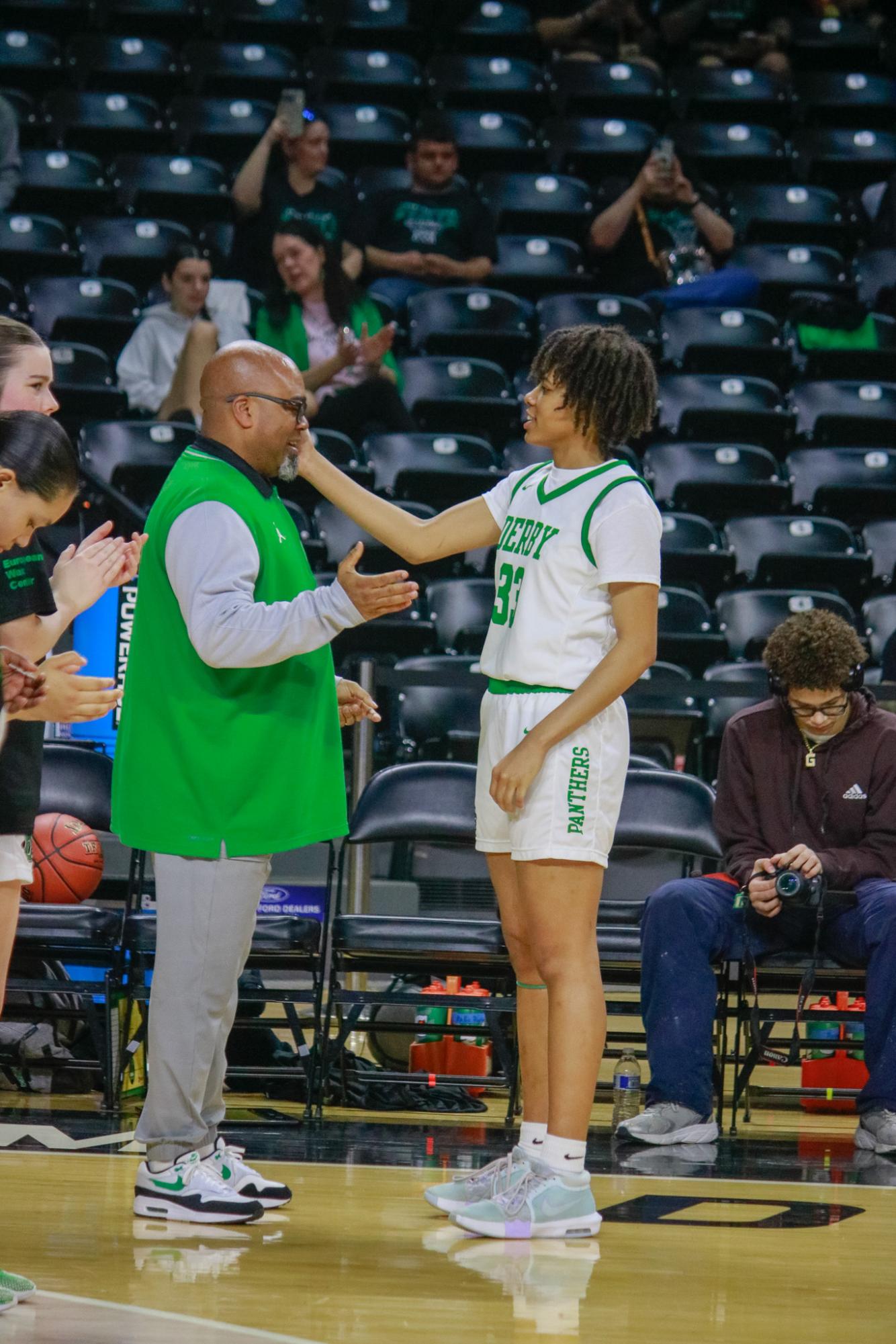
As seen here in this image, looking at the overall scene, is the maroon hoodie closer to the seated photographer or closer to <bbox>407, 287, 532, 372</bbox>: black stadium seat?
the seated photographer

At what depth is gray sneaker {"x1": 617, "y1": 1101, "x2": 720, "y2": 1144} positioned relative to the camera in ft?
14.7

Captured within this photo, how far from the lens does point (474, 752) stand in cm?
649

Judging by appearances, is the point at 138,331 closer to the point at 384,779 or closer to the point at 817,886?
the point at 384,779

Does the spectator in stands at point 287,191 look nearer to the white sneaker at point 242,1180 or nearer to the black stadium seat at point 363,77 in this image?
the black stadium seat at point 363,77

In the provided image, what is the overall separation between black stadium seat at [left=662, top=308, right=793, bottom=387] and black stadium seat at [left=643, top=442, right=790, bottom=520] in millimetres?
890

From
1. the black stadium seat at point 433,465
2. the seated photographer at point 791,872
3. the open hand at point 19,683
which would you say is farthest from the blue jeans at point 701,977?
the black stadium seat at point 433,465

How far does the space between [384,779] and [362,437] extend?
3606mm

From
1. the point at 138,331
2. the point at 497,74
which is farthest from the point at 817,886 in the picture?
the point at 497,74

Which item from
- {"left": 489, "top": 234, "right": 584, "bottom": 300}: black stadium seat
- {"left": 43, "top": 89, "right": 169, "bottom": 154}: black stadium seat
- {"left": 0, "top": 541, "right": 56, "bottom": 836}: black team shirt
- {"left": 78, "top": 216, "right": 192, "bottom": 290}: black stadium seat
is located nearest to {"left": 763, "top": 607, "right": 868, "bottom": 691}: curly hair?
{"left": 0, "top": 541, "right": 56, "bottom": 836}: black team shirt

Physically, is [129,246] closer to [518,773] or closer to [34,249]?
[34,249]

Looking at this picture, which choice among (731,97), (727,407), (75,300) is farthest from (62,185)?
(731,97)

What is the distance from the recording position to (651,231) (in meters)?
9.80

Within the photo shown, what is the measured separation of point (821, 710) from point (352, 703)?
1.64m

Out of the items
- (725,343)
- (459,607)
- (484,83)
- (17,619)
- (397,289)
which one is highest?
(484,83)
